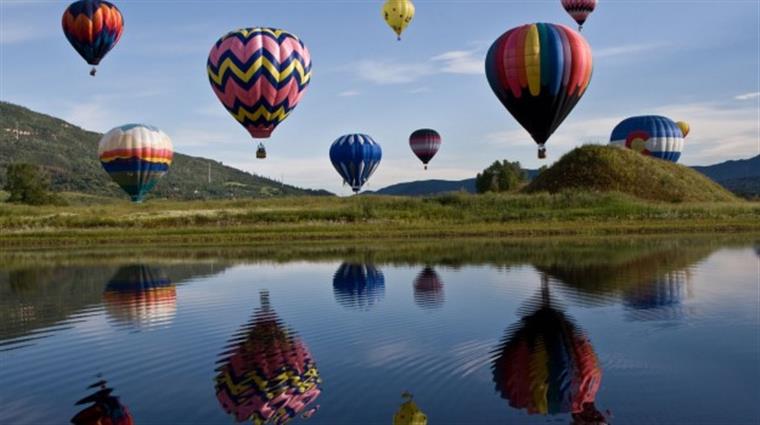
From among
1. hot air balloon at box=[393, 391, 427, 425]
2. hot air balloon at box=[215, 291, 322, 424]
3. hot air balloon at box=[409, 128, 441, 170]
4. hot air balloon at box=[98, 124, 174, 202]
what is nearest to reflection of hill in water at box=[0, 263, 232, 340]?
hot air balloon at box=[215, 291, 322, 424]

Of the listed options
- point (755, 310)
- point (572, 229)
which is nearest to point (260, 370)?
point (755, 310)

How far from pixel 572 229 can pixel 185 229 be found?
35742 millimetres

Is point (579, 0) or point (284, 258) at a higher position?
point (579, 0)

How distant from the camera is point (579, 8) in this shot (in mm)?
70875

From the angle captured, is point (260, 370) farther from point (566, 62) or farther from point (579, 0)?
point (579, 0)

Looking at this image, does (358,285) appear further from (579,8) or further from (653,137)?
(653,137)

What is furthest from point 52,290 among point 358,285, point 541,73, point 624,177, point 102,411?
point 624,177

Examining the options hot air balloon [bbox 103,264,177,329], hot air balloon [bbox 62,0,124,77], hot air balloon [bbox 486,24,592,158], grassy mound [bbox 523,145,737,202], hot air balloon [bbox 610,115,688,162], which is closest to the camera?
hot air balloon [bbox 103,264,177,329]

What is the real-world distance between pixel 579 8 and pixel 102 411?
217 ft

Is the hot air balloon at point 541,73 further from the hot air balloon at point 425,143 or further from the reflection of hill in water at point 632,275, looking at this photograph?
the hot air balloon at point 425,143

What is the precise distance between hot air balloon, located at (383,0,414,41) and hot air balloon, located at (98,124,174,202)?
31467 millimetres

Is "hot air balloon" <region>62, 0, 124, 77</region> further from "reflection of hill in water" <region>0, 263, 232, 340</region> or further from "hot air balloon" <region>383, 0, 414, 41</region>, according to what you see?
"reflection of hill in water" <region>0, 263, 232, 340</region>

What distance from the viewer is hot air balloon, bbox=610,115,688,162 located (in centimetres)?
10500

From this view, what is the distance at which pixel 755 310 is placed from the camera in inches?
909
